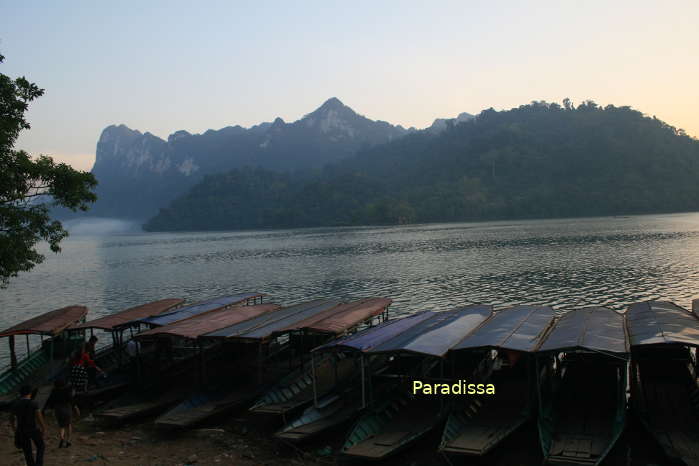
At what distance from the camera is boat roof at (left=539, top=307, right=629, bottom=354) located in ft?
44.9

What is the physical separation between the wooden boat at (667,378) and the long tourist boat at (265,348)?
9546 millimetres

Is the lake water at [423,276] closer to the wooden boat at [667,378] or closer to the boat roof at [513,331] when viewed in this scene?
the boat roof at [513,331]

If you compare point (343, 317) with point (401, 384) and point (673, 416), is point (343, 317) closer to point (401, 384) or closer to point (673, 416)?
point (401, 384)

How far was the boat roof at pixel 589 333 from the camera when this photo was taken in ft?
44.9

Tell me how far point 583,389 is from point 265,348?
41.2 ft

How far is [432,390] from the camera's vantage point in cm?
1564

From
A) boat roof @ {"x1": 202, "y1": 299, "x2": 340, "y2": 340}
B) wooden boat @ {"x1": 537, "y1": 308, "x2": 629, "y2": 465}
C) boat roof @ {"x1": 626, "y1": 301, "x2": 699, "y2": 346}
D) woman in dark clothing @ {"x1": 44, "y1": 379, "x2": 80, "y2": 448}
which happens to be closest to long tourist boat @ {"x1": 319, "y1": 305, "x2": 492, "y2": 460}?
wooden boat @ {"x1": 537, "y1": 308, "x2": 629, "y2": 465}

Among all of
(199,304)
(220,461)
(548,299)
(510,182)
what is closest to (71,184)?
(199,304)

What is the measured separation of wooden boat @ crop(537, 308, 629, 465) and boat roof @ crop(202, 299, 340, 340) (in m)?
8.95

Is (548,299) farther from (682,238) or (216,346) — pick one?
(682,238)

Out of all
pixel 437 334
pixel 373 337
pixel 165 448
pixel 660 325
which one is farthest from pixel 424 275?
pixel 165 448

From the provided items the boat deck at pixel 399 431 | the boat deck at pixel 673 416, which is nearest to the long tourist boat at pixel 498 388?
the boat deck at pixel 399 431

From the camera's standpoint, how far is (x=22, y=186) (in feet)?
65.2

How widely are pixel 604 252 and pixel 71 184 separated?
2443 inches
